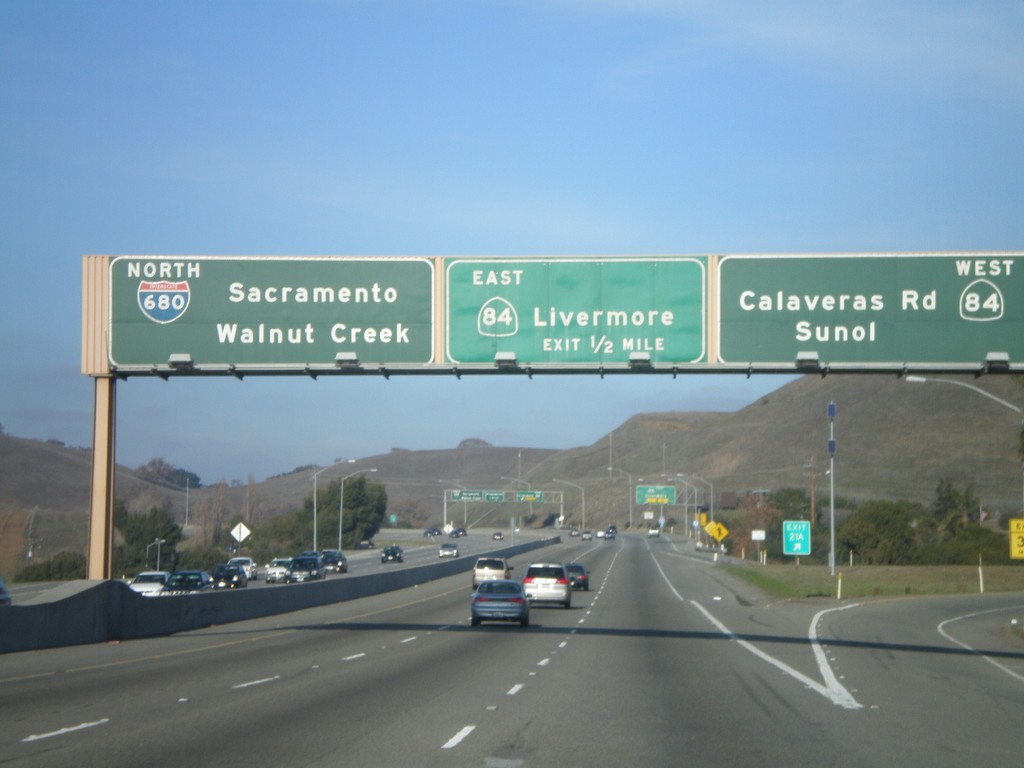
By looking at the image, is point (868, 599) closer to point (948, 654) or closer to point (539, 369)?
point (948, 654)

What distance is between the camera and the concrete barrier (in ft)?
76.1

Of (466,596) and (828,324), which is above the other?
(828,324)

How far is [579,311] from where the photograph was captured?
22828 millimetres

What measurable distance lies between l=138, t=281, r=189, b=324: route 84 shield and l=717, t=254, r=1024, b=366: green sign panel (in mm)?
10950

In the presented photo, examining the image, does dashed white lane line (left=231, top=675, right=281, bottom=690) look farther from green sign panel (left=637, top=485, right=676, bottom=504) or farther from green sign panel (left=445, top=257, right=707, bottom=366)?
green sign panel (left=637, top=485, right=676, bottom=504)

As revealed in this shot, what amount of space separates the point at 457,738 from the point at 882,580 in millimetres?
54587

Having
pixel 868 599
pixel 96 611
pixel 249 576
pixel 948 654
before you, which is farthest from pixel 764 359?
pixel 249 576

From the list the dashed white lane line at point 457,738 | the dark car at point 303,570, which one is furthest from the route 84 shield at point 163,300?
the dark car at point 303,570

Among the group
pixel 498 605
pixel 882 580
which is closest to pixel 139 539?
pixel 882 580

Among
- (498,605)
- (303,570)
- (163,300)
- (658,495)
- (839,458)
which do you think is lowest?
(303,570)

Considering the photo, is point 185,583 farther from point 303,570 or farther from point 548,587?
point 303,570

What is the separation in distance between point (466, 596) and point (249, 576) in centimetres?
1801

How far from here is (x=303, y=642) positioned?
89.1 ft

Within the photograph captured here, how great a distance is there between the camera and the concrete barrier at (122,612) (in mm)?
23203
